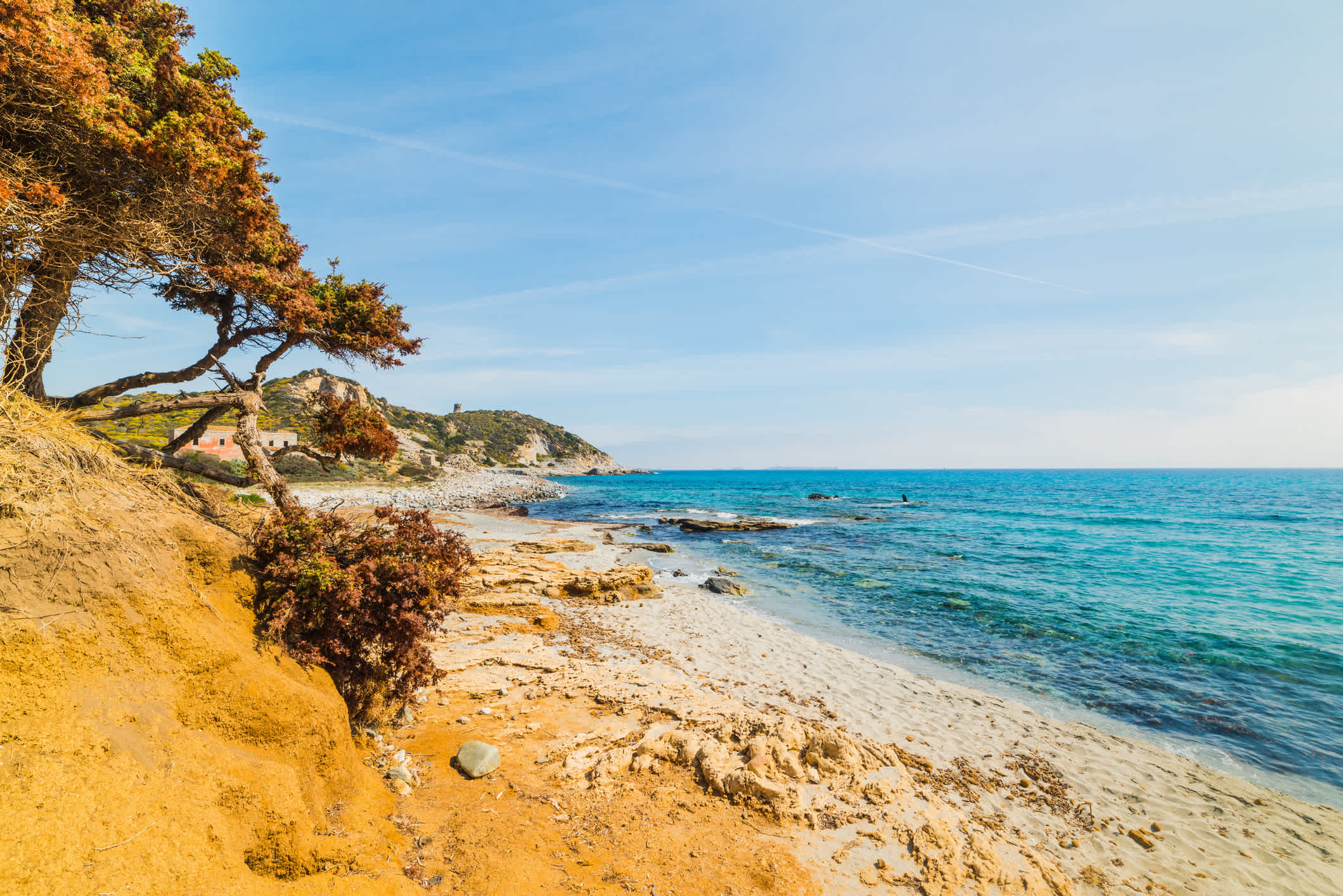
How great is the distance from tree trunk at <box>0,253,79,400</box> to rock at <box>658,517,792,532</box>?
121ft

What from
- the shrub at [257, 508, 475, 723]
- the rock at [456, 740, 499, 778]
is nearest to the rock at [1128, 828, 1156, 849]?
the rock at [456, 740, 499, 778]

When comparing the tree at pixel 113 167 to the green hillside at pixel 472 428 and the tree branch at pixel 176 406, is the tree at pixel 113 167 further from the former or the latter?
the green hillside at pixel 472 428

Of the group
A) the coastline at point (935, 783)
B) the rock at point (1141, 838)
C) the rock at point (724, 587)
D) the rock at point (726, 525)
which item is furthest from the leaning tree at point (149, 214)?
the rock at point (726, 525)

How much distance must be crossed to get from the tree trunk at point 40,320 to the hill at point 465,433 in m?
18.9

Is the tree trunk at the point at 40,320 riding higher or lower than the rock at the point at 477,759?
higher

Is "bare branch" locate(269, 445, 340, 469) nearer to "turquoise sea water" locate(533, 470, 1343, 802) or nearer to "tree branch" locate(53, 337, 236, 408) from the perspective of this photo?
"tree branch" locate(53, 337, 236, 408)

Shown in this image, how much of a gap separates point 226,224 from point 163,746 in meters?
7.23

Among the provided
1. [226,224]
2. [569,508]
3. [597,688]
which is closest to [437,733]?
[597,688]

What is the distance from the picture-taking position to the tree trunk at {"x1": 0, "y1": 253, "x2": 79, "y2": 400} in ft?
21.0

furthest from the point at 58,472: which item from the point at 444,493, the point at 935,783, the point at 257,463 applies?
the point at 444,493

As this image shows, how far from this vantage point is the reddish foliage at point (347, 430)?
902 centimetres

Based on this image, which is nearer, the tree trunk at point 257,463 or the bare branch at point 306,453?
the tree trunk at point 257,463

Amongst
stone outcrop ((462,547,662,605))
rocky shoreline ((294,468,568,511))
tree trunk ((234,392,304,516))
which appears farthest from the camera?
rocky shoreline ((294,468,568,511))

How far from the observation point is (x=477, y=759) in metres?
6.89
